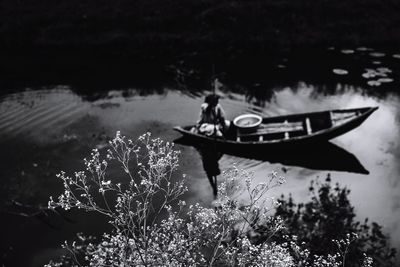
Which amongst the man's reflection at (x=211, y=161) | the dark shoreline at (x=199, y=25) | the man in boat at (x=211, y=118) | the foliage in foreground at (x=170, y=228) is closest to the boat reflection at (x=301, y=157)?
the man's reflection at (x=211, y=161)

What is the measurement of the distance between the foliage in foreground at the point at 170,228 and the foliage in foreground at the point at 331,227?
410 mm

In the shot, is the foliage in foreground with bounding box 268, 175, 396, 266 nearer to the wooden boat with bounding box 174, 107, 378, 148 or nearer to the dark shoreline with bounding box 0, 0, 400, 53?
the wooden boat with bounding box 174, 107, 378, 148

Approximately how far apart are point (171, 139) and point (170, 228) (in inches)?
275

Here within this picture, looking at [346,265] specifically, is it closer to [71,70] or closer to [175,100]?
[175,100]

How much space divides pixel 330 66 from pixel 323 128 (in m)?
7.07

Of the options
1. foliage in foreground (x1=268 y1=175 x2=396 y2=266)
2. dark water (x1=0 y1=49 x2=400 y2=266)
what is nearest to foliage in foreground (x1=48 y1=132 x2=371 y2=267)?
foliage in foreground (x1=268 y1=175 x2=396 y2=266)

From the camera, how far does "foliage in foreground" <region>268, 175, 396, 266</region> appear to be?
1050cm

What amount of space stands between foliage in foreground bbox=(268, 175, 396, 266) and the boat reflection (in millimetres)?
1020

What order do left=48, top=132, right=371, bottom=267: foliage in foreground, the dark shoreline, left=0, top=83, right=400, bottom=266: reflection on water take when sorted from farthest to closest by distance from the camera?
1. the dark shoreline
2. left=0, top=83, right=400, bottom=266: reflection on water
3. left=48, top=132, right=371, bottom=267: foliage in foreground

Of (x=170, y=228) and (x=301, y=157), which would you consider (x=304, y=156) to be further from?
(x=170, y=228)

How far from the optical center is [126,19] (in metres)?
25.6

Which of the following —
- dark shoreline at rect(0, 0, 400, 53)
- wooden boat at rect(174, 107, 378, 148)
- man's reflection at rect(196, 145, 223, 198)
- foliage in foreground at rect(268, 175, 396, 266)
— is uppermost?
dark shoreline at rect(0, 0, 400, 53)

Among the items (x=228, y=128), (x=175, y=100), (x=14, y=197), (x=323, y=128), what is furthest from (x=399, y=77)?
(x=14, y=197)

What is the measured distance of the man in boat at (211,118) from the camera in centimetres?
1396
